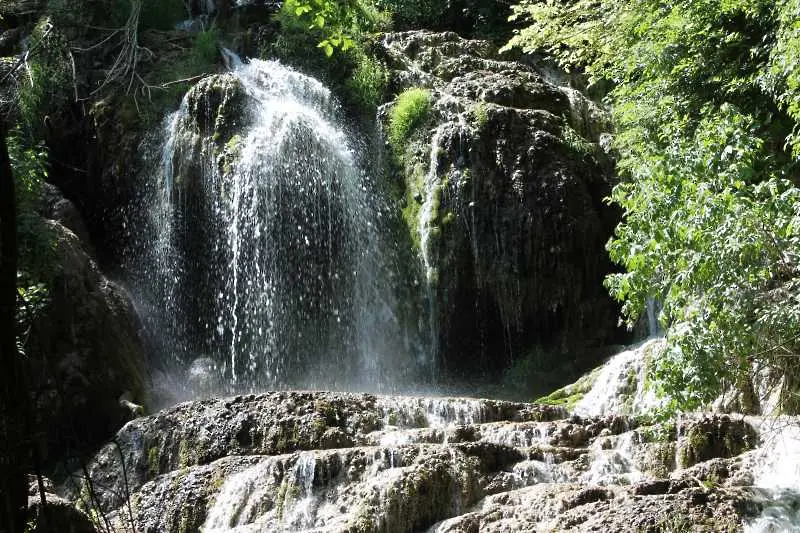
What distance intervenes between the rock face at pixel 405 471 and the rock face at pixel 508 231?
4.75 meters

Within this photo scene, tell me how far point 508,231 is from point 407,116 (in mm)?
3327

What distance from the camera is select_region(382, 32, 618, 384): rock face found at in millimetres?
14234

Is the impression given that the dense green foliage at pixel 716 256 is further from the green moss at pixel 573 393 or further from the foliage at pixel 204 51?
the foliage at pixel 204 51

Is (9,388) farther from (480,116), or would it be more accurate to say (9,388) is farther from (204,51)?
(204,51)

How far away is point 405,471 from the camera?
7098 millimetres

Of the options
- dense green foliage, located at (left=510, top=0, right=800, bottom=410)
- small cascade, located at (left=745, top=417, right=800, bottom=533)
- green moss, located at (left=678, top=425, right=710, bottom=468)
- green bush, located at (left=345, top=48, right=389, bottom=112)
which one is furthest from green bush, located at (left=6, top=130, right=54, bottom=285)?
small cascade, located at (left=745, top=417, right=800, bottom=533)

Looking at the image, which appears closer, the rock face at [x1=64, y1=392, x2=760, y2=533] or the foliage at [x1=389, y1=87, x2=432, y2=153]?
the rock face at [x1=64, y1=392, x2=760, y2=533]

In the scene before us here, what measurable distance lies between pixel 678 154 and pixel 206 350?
10390mm

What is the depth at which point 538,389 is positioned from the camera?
13578 mm

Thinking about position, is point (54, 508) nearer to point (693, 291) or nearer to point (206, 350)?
point (693, 291)

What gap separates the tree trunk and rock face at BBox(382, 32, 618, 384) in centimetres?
1180

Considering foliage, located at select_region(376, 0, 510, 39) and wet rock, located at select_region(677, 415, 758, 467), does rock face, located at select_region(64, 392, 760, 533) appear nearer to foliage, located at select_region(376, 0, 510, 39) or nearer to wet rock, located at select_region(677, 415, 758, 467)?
wet rock, located at select_region(677, 415, 758, 467)

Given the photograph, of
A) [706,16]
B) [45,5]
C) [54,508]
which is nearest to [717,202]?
[54,508]

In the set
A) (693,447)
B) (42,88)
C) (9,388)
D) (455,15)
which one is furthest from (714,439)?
(455,15)
